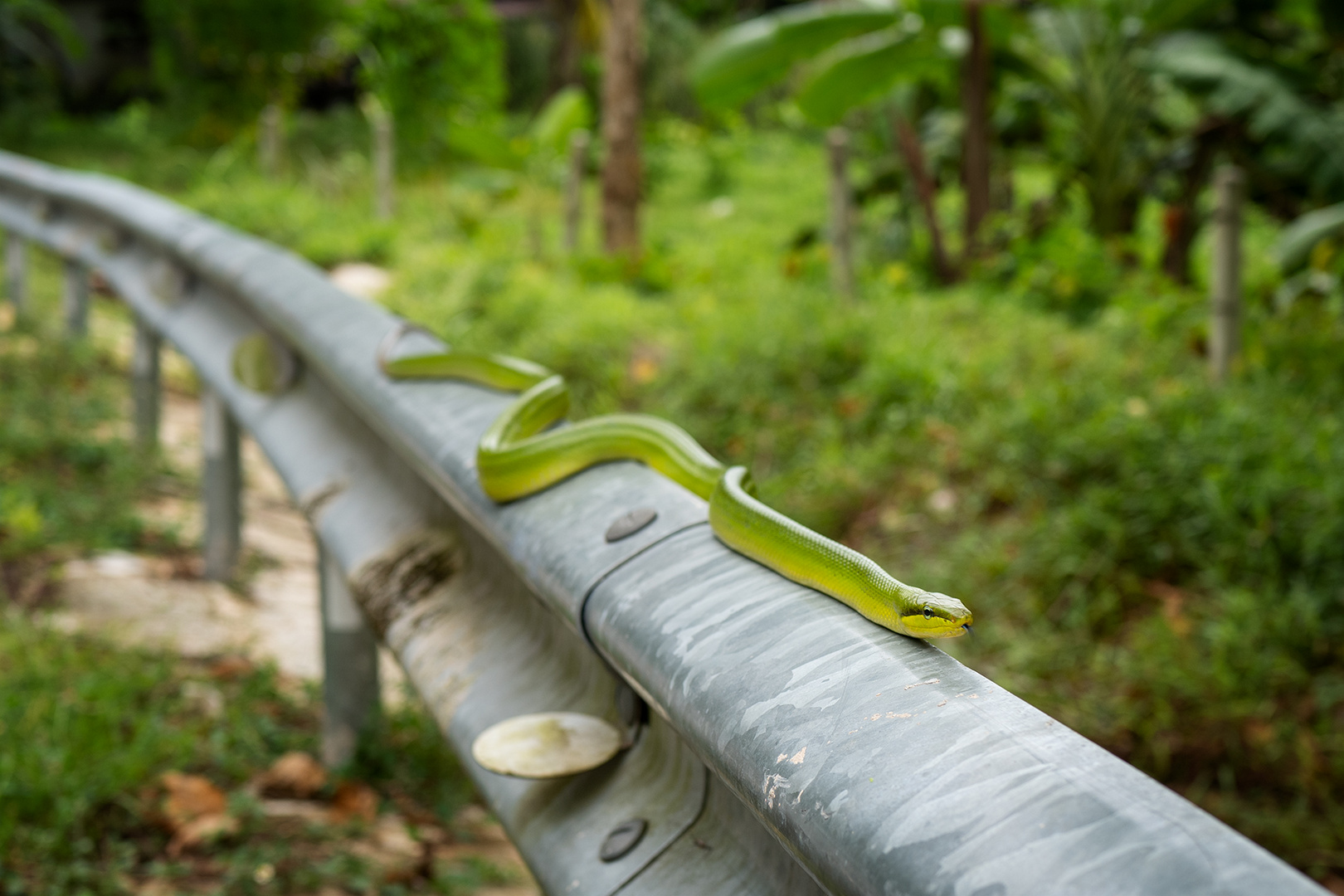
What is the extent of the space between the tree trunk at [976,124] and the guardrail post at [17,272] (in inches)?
242

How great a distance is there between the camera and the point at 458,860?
2.10m

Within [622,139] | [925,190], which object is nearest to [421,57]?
[622,139]

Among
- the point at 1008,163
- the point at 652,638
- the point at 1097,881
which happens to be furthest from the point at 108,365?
the point at 1008,163

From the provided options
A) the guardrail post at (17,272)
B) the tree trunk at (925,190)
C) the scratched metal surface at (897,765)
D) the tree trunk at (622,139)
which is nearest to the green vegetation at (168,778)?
the scratched metal surface at (897,765)

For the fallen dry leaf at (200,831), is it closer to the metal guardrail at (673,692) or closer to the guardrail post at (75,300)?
the metal guardrail at (673,692)

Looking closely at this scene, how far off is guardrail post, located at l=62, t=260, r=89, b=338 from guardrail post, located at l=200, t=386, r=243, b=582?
257 centimetres

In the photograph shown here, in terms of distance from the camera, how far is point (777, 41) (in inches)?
296

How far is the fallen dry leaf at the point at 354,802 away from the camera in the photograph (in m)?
2.17

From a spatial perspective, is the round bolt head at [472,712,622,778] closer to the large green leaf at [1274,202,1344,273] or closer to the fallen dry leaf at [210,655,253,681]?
the fallen dry leaf at [210,655,253,681]

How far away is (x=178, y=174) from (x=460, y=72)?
12.2ft

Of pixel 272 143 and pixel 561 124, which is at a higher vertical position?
pixel 561 124

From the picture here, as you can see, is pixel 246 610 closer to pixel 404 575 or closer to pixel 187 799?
pixel 187 799

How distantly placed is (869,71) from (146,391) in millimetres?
5495

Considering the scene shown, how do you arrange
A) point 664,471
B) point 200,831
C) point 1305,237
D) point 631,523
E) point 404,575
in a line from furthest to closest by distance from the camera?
point 1305,237, point 200,831, point 404,575, point 664,471, point 631,523
